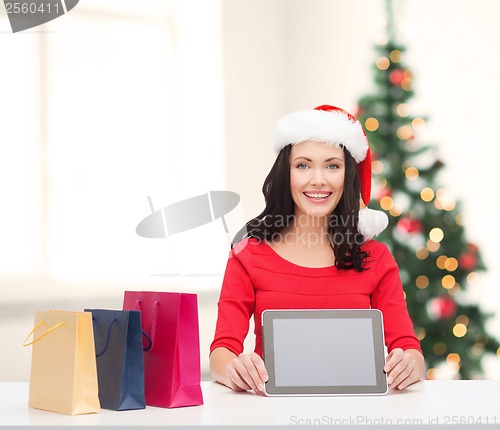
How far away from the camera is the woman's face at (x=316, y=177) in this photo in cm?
193

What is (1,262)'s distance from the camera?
12.7ft

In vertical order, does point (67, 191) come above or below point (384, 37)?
below

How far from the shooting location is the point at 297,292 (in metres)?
1.95

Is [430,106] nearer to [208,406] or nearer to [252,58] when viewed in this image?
[252,58]

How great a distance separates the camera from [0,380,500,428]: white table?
1.35 meters

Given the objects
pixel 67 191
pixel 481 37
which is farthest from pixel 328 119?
pixel 481 37

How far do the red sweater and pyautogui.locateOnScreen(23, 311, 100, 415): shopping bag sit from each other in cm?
50

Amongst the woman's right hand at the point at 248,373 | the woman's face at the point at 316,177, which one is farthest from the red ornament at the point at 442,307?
the woman's right hand at the point at 248,373

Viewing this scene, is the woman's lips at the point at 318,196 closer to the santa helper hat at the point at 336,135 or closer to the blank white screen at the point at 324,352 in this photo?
the santa helper hat at the point at 336,135

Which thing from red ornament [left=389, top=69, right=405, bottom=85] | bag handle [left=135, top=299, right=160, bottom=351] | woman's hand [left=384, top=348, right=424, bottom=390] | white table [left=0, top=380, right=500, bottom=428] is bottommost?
white table [left=0, top=380, right=500, bottom=428]

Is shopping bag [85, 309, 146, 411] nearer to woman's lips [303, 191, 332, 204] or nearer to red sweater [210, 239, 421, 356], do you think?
red sweater [210, 239, 421, 356]

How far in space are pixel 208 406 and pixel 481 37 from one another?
373cm

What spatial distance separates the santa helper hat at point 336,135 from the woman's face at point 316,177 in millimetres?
23

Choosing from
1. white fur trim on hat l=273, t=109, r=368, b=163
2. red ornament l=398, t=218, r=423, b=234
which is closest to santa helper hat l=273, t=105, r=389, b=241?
white fur trim on hat l=273, t=109, r=368, b=163
